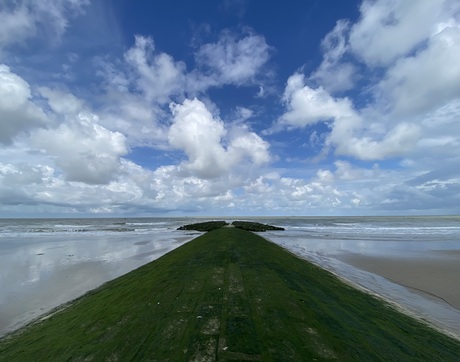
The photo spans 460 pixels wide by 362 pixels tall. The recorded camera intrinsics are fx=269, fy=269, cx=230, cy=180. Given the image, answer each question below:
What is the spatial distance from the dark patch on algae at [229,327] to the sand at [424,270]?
568 cm

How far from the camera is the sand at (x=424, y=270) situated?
14812 millimetres

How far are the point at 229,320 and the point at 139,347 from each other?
240 centimetres

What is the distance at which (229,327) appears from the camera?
23.3ft

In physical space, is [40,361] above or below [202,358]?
below

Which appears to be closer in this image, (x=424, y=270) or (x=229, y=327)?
(x=229, y=327)

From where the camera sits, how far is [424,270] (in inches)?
770

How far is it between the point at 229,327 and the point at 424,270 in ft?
62.5

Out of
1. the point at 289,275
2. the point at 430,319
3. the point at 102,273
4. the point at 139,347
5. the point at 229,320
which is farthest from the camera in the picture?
the point at 102,273

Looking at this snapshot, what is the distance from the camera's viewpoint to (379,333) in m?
7.93

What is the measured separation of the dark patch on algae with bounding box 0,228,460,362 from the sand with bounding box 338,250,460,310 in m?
5.68

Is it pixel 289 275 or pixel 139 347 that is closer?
pixel 139 347

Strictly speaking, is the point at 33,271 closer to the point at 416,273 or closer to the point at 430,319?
the point at 430,319

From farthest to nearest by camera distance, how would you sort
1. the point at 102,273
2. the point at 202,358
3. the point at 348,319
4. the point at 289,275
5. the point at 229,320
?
the point at 102,273 → the point at 289,275 → the point at 348,319 → the point at 229,320 → the point at 202,358

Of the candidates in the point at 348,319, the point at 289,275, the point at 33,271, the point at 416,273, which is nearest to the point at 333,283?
the point at 289,275
